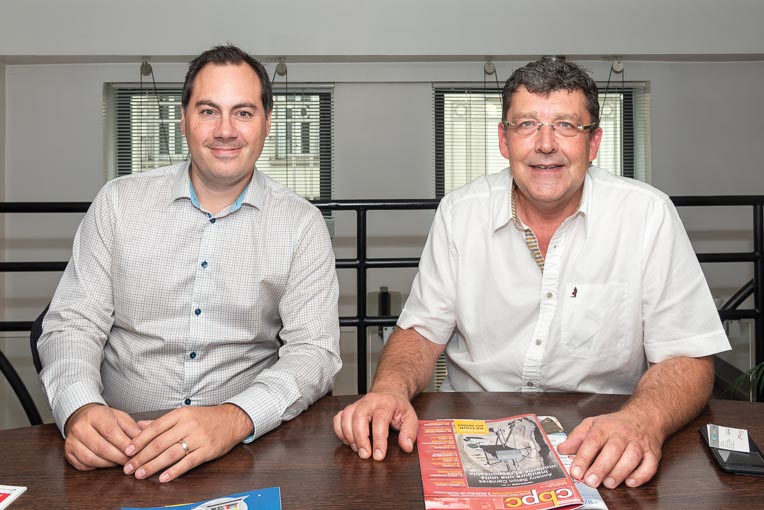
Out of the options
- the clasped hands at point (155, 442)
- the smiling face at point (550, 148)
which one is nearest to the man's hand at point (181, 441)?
the clasped hands at point (155, 442)

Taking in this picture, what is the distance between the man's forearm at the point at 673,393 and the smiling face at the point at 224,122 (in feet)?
3.26

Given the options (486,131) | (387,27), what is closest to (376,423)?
(387,27)

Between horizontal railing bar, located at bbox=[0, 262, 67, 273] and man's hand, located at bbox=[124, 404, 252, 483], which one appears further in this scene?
horizontal railing bar, located at bbox=[0, 262, 67, 273]

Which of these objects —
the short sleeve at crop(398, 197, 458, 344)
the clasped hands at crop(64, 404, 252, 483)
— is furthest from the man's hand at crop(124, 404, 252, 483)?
the short sleeve at crop(398, 197, 458, 344)

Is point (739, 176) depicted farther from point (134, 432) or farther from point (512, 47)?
point (134, 432)

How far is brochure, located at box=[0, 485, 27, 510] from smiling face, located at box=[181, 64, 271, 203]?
0.84 metres

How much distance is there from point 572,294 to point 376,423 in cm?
65

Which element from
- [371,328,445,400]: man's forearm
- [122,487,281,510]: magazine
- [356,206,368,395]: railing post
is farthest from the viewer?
[356,206,368,395]: railing post

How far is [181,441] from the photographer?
1.14 m

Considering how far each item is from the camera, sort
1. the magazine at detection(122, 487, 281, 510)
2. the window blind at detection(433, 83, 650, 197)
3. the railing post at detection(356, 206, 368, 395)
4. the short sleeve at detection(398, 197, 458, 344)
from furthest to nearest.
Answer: the window blind at detection(433, 83, 650, 197)
the railing post at detection(356, 206, 368, 395)
the short sleeve at detection(398, 197, 458, 344)
the magazine at detection(122, 487, 281, 510)

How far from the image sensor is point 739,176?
15.1ft

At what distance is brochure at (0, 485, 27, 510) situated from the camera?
1.00m

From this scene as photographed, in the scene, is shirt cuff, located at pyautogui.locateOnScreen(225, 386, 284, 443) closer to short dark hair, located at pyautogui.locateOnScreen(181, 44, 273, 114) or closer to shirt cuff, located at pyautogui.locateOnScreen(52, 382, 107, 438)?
shirt cuff, located at pyautogui.locateOnScreen(52, 382, 107, 438)

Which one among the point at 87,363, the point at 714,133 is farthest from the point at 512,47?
the point at 87,363
